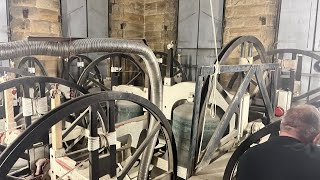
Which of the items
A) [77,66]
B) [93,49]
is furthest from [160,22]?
[93,49]

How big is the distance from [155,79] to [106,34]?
3033mm

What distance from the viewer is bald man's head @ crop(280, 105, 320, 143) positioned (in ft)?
3.54

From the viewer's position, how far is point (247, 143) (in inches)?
56.7

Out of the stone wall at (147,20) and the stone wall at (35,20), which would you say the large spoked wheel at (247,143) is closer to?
the stone wall at (35,20)

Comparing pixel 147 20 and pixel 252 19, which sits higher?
pixel 147 20

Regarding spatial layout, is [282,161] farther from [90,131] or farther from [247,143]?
[90,131]

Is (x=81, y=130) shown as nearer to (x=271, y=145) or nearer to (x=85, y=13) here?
(x=271, y=145)

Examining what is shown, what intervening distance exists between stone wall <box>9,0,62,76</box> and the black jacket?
350cm

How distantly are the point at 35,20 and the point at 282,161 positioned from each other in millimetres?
3937

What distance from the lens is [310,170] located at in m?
0.96

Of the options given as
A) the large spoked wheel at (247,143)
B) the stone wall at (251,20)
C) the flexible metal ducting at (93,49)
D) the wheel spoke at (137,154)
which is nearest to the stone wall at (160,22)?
the stone wall at (251,20)

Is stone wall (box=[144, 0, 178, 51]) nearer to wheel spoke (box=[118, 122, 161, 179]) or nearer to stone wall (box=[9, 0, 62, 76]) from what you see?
stone wall (box=[9, 0, 62, 76])

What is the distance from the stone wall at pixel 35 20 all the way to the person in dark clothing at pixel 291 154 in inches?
138

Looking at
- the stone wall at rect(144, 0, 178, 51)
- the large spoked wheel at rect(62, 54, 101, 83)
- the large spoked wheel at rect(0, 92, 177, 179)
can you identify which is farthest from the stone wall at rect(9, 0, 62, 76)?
the large spoked wheel at rect(0, 92, 177, 179)
